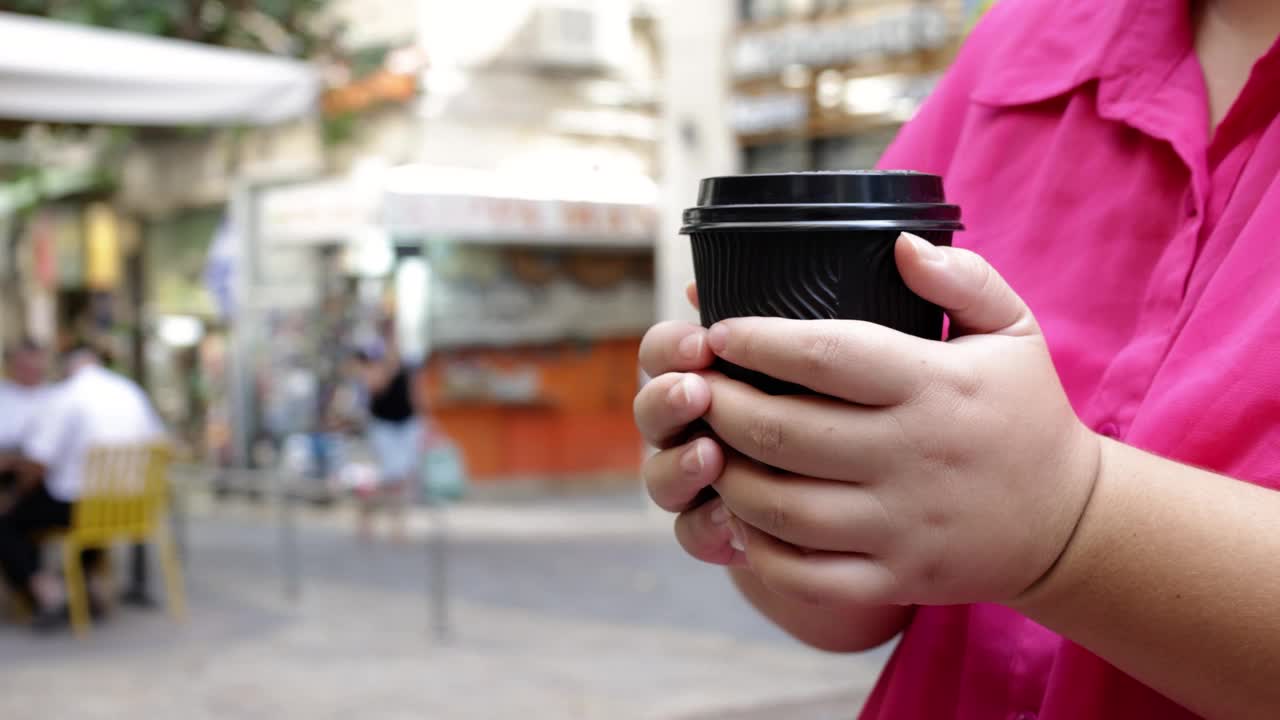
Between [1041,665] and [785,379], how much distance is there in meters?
0.37

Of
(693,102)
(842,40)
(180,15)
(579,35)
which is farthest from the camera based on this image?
(579,35)

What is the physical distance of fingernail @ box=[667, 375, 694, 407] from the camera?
80cm

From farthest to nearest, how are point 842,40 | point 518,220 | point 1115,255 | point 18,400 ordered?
point 518,220 → point 842,40 → point 18,400 → point 1115,255

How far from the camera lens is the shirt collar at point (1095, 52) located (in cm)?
104

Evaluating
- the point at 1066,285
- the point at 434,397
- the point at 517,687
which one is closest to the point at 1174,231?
the point at 1066,285

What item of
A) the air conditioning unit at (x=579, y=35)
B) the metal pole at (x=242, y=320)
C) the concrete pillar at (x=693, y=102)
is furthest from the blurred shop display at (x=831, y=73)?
the metal pole at (x=242, y=320)

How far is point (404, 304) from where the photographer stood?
15359 mm

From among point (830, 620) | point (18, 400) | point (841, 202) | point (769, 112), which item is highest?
point (769, 112)

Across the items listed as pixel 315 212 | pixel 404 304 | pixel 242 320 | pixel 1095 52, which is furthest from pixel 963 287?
pixel 242 320

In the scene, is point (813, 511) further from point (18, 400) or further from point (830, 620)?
point (18, 400)

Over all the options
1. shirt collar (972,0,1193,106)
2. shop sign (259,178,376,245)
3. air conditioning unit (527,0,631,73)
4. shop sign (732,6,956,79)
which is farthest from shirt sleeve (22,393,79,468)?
air conditioning unit (527,0,631,73)

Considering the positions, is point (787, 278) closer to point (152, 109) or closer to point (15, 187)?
point (152, 109)

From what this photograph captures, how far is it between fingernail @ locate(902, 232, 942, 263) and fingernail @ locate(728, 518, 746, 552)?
189 millimetres

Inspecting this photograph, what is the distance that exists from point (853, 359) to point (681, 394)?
0.11m
